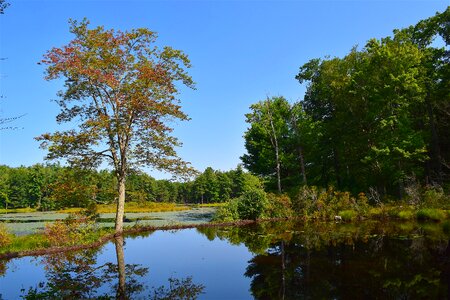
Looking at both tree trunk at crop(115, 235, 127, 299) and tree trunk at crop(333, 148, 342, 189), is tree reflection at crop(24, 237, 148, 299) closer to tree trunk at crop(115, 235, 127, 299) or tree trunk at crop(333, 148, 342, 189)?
tree trunk at crop(115, 235, 127, 299)

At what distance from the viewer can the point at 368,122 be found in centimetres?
3456

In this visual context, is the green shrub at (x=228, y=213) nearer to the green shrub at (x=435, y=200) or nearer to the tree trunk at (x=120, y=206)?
the tree trunk at (x=120, y=206)

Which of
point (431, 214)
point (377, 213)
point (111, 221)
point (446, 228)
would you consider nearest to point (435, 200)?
point (431, 214)

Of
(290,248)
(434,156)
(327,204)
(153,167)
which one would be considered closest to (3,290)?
(290,248)

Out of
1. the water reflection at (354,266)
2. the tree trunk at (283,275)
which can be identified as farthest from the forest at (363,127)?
the tree trunk at (283,275)

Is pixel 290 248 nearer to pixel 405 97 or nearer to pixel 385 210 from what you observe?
pixel 385 210

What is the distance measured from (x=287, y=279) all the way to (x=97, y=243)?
11.8m

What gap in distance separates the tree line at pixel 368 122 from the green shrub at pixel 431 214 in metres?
4.21

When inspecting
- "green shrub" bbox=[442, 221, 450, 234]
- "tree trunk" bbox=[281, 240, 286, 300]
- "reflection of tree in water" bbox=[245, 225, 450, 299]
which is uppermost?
"green shrub" bbox=[442, 221, 450, 234]

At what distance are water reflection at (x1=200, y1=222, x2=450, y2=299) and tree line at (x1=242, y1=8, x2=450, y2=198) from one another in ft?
44.5

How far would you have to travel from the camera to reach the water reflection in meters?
8.08

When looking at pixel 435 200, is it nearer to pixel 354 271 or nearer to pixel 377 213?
pixel 377 213

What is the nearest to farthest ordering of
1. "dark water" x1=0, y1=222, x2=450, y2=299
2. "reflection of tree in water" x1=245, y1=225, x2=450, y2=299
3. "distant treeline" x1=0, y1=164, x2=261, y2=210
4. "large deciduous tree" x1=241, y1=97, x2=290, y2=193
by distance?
"reflection of tree in water" x1=245, y1=225, x2=450, y2=299 < "dark water" x1=0, y1=222, x2=450, y2=299 < "large deciduous tree" x1=241, y1=97, x2=290, y2=193 < "distant treeline" x1=0, y1=164, x2=261, y2=210

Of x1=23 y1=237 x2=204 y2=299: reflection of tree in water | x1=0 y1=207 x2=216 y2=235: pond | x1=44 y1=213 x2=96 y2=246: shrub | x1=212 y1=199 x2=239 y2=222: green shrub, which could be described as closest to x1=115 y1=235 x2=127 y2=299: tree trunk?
x1=23 y1=237 x2=204 y2=299: reflection of tree in water
